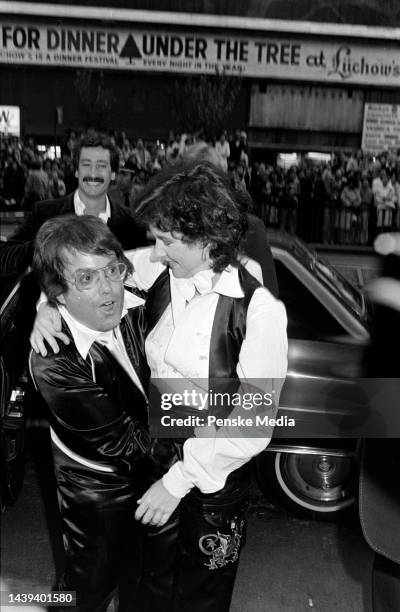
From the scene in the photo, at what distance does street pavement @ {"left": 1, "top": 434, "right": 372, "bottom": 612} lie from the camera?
3.12m

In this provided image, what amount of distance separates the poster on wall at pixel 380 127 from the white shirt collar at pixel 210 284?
1895 cm

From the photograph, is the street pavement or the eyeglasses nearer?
the eyeglasses

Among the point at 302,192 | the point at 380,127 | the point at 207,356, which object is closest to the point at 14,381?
the point at 207,356

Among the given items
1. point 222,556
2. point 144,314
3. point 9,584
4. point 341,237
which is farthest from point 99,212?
point 341,237

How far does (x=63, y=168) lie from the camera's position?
14930 mm

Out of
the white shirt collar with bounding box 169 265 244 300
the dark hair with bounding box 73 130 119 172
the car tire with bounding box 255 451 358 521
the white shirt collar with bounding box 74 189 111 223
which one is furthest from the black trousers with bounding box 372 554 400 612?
the dark hair with bounding box 73 130 119 172

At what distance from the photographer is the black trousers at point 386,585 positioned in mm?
2010

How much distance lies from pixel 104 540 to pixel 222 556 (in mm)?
393

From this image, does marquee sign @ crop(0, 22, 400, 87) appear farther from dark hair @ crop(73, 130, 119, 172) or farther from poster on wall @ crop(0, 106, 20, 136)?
dark hair @ crop(73, 130, 119, 172)

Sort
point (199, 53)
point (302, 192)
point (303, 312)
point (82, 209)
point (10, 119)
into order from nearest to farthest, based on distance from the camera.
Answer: point (303, 312) < point (82, 209) < point (302, 192) < point (199, 53) < point (10, 119)

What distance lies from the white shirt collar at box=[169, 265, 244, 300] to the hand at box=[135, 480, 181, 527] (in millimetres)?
560

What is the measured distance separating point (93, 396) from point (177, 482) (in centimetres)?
35

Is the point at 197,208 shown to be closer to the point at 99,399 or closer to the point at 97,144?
the point at 99,399

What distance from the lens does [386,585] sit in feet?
6.68
